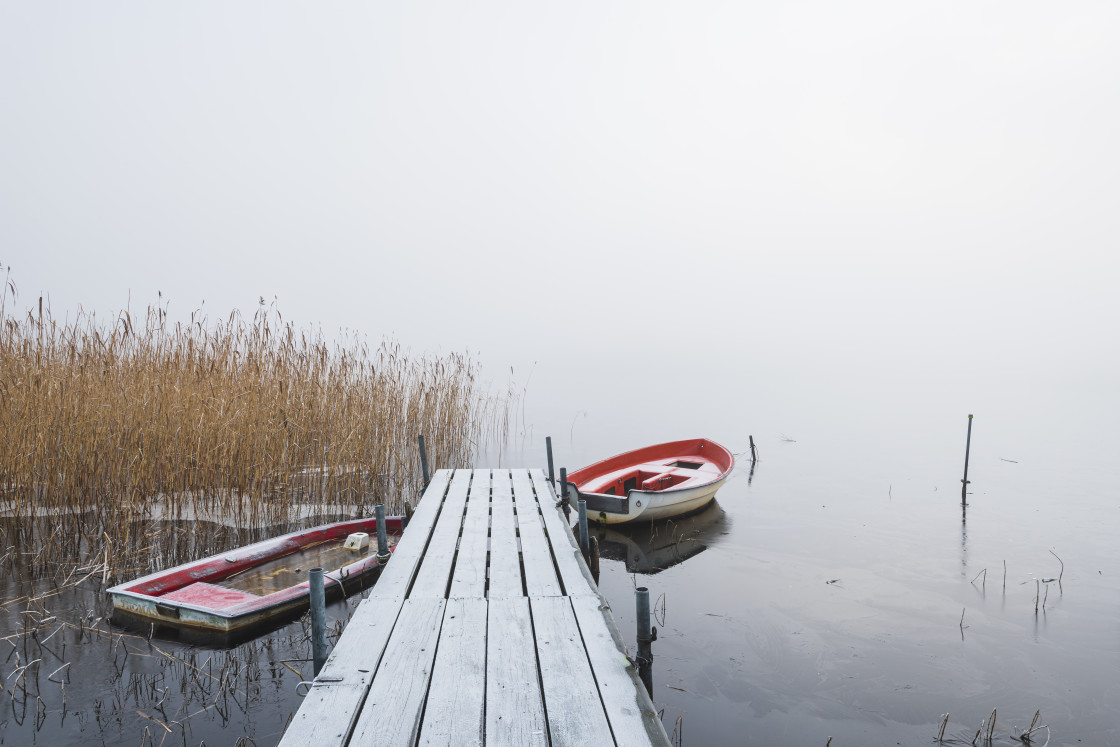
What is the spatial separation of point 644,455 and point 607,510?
252 centimetres

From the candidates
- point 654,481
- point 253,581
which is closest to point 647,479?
point 654,481

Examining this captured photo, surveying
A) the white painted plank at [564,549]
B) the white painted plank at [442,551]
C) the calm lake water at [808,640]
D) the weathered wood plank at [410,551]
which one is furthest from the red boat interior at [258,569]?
the white painted plank at [564,549]

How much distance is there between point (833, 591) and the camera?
5.65 m

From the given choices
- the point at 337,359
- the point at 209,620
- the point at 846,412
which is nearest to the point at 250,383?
the point at 337,359

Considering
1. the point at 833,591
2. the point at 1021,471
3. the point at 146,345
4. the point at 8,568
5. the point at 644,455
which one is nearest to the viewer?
the point at 8,568

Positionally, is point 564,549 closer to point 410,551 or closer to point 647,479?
point 410,551

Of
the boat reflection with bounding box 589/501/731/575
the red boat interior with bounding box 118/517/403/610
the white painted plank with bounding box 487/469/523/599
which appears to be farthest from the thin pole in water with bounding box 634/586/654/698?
the boat reflection with bounding box 589/501/731/575

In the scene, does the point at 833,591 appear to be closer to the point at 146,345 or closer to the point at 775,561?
the point at 775,561

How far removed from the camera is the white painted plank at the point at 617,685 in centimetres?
175

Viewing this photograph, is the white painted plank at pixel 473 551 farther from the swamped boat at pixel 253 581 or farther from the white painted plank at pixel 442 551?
the swamped boat at pixel 253 581

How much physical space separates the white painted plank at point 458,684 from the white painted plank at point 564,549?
526 mm

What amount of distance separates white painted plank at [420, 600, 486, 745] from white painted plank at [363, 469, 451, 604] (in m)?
0.42

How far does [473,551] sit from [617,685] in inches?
67.0

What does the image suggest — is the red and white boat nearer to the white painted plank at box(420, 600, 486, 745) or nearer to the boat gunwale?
the boat gunwale
